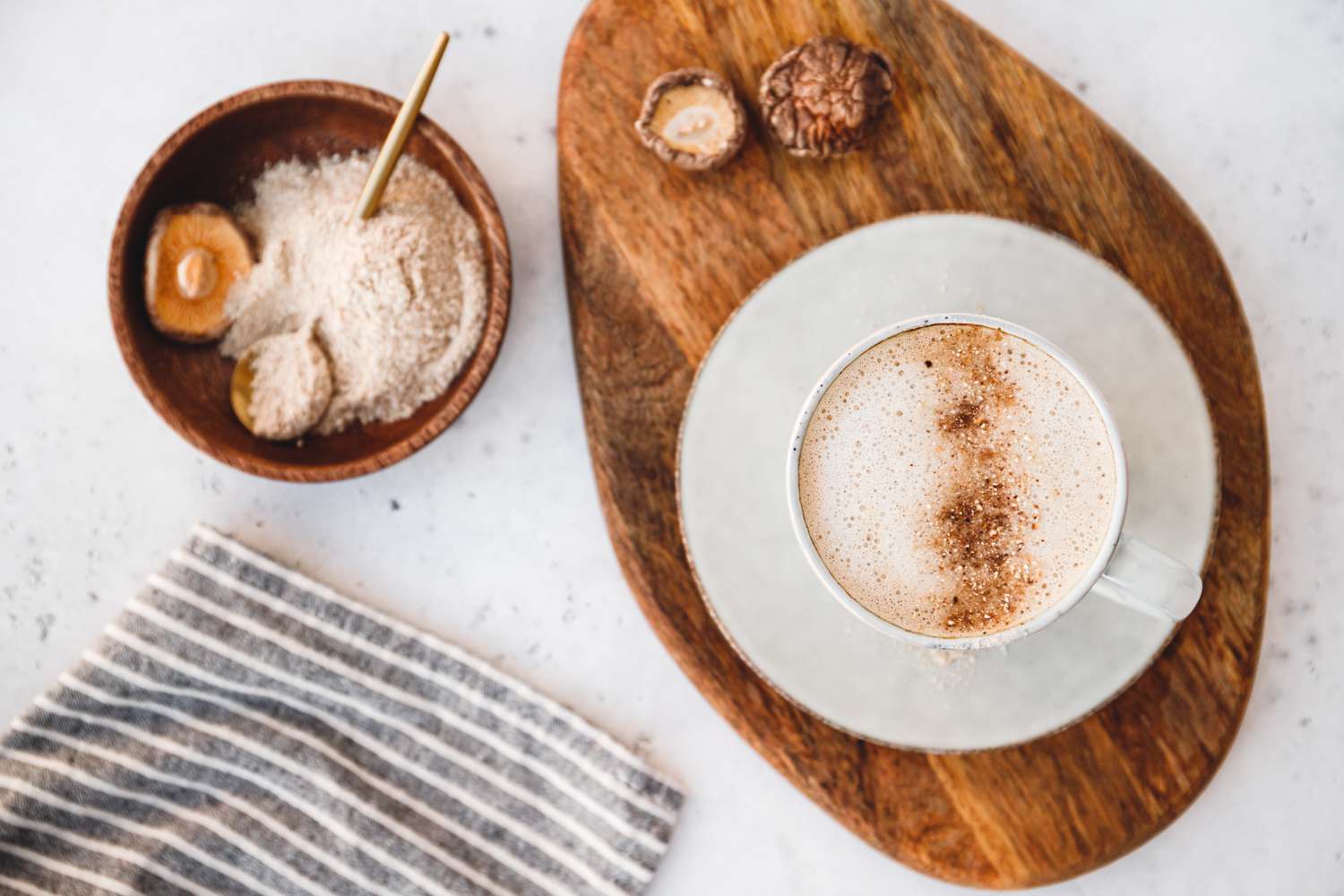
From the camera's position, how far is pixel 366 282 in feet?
3.51

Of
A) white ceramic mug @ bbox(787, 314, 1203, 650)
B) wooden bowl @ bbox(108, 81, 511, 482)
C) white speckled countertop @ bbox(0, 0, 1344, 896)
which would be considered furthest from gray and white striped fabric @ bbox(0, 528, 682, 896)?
white ceramic mug @ bbox(787, 314, 1203, 650)

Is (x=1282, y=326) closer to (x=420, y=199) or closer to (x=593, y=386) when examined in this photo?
(x=593, y=386)

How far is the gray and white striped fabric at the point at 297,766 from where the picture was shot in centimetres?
117

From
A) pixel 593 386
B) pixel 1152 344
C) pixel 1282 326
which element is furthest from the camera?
pixel 1282 326

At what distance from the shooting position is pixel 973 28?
1038 mm

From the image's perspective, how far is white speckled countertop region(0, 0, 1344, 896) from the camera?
117 centimetres

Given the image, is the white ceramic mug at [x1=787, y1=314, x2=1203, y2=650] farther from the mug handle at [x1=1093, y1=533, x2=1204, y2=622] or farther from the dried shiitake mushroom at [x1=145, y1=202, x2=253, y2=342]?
the dried shiitake mushroom at [x1=145, y1=202, x2=253, y2=342]

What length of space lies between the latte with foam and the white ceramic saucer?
115 mm

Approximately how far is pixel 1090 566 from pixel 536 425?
0.62 metres

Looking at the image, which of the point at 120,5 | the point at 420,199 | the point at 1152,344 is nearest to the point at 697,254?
the point at 420,199

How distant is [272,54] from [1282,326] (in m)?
1.19

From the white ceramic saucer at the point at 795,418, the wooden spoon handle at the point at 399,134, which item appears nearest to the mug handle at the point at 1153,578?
the white ceramic saucer at the point at 795,418

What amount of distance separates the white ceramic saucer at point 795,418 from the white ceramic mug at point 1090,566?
117 mm

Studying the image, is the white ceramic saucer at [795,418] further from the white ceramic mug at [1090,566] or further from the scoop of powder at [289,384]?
the scoop of powder at [289,384]
